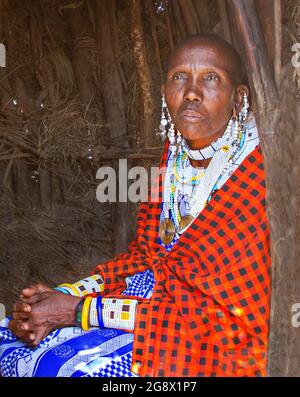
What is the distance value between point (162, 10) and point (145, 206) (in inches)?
55.3

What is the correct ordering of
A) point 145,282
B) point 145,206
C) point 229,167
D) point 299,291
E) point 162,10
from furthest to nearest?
1. point 162,10
2. point 145,206
3. point 145,282
4. point 229,167
5. point 299,291

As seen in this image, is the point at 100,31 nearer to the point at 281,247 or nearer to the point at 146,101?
the point at 146,101

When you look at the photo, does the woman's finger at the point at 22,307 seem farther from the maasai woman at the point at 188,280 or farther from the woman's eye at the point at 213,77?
the woman's eye at the point at 213,77

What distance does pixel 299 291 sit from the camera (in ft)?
5.49

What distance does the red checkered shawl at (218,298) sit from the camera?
72.3 inches

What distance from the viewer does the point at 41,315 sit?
6.88 feet

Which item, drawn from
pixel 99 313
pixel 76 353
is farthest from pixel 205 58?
pixel 76 353

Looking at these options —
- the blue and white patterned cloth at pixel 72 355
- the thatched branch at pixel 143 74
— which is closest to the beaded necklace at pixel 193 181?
the blue and white patterned cloth at pixel 72 355

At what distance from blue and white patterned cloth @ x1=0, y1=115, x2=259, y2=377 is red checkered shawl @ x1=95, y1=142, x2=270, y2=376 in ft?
0.21

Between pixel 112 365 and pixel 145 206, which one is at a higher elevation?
pixel 145 206

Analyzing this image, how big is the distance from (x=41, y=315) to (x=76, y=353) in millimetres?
214

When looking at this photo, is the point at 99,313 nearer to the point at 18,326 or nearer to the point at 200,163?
the point at 18,326
